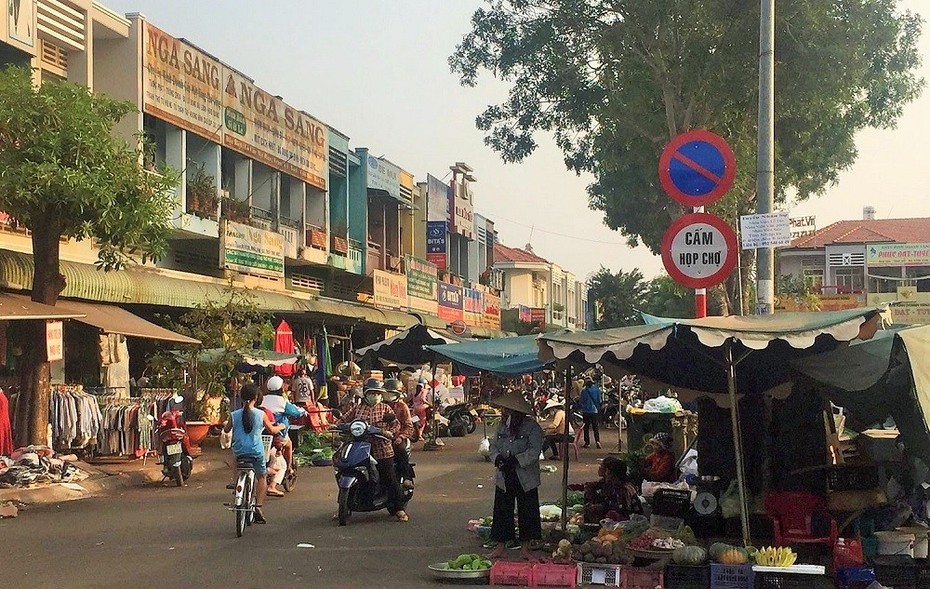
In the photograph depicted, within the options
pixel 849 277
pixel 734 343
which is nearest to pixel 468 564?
pixel 734 343

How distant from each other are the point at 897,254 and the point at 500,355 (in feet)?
157

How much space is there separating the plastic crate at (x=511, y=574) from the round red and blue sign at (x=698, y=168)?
10.9 feet

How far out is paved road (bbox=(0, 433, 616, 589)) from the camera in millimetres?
9102

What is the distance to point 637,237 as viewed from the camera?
3594cm

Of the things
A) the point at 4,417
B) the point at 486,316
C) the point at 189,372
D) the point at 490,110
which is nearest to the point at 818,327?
the point at 4,417

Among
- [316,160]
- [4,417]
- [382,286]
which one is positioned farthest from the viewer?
[382,286]

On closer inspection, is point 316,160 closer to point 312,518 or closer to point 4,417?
point 4,417

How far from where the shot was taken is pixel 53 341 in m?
16.2

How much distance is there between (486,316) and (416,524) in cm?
3970

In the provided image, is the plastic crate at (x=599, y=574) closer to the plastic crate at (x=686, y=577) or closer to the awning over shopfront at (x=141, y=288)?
the plastic crate at (x=686, y=577)

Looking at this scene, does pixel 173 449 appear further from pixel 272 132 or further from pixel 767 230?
pixel 272 132

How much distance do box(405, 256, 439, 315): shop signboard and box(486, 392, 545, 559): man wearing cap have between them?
27.6 meters

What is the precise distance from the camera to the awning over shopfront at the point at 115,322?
57.6 ft

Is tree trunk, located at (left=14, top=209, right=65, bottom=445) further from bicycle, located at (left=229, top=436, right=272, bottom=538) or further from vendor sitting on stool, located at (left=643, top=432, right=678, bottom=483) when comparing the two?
vendor sitting on stool, located at (left=643, top=432, right=678, bottom=483)
